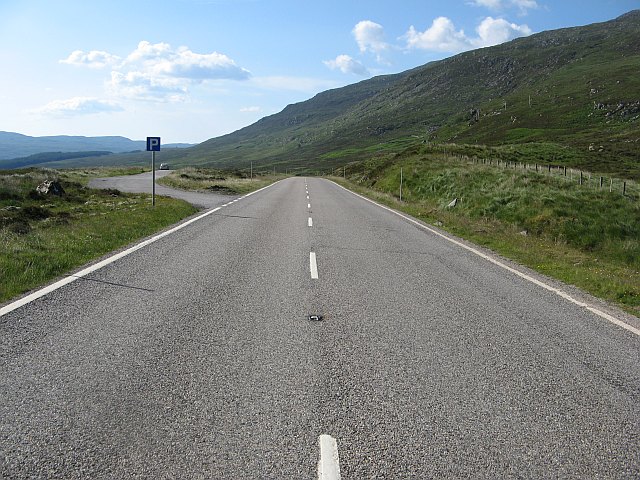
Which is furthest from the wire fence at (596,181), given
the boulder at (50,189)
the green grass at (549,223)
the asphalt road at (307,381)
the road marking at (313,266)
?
the boulder at (50,189)

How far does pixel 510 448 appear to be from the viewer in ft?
11.1

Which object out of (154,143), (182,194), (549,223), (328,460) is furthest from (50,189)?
(328,460)

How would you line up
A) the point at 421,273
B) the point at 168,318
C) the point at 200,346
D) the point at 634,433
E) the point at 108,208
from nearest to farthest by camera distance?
1. the point at 634,433
2. the point at 200,346
3. the point at 168,318
4. the point at 421,273
5. the point at 108,208

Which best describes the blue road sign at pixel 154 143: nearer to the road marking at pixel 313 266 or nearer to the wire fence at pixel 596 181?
the road marking at pixel 313 266

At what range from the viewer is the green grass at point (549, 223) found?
1028 cm

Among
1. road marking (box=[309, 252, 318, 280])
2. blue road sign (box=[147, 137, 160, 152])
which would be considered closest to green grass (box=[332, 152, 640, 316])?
road marking (box=[309, 252, 318, 280])

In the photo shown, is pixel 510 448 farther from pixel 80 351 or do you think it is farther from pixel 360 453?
pixel 80 351

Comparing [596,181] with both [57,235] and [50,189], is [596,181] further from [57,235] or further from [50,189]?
[50,189]

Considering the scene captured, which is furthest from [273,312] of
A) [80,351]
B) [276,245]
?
[276,245]

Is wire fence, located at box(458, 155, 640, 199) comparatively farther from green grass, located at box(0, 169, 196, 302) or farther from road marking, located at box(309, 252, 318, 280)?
green grass, located at box(0, 169, 196, 302)

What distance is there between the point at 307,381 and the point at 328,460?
1.23 meters

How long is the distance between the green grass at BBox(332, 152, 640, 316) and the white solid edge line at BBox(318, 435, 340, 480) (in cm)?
Result: 590

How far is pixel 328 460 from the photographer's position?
10.4 feet

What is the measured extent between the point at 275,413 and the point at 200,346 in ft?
5.38
